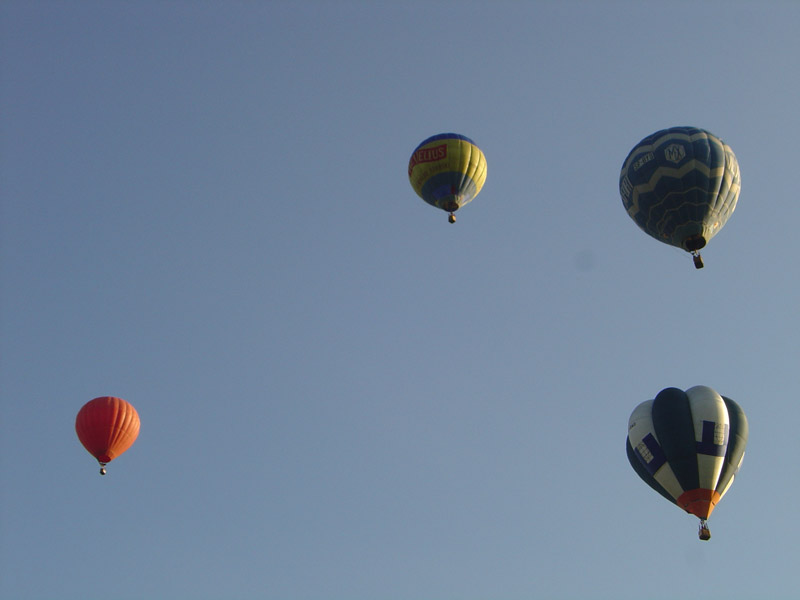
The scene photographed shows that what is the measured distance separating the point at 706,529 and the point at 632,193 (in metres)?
10.1

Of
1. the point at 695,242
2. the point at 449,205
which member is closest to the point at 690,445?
the point at 695,242

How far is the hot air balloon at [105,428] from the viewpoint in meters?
39.5

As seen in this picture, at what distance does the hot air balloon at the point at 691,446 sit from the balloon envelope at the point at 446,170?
32.0ft

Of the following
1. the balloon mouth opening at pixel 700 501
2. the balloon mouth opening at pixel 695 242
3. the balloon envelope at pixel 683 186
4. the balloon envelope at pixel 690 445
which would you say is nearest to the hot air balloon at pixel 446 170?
the balloon envelope at pixel 683 186

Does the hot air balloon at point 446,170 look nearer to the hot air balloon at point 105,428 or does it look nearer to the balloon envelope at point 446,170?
the balloon envelope at point 446,170

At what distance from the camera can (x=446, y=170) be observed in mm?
36406

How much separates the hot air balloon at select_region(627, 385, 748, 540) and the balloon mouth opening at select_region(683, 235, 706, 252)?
426cm

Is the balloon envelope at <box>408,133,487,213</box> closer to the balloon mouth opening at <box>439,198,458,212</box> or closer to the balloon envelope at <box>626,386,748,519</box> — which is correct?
the balloon mouth opening at <box>439,198,458,212</box>

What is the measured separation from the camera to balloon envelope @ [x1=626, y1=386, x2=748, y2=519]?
30.5 metres

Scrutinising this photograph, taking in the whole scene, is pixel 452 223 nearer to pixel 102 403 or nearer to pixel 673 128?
pixel 673 128

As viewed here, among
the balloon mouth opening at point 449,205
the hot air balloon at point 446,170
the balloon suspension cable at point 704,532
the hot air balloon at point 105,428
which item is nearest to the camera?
the balloon suspension cable at point 704,532

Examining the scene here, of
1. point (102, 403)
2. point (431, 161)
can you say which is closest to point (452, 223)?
point (431, 161)

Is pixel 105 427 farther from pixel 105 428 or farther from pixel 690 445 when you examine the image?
pixel 690 445

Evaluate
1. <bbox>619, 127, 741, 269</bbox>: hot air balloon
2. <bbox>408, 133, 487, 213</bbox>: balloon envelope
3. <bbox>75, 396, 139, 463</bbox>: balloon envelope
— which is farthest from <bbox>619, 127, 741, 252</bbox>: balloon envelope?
<bbox>75, 396, 139, 463</bbox>: balloon envelope
